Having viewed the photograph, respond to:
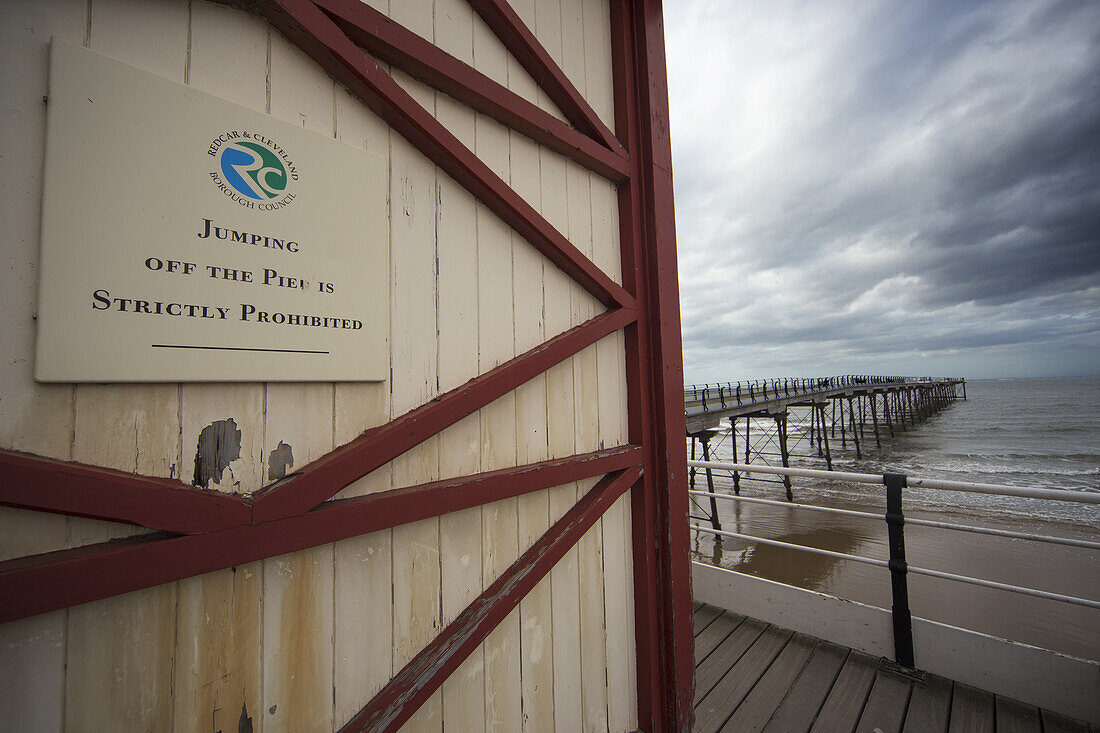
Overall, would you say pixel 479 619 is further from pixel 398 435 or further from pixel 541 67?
pixel 541 67

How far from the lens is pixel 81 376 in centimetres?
104

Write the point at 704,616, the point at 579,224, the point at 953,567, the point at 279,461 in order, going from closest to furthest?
the point at 279,461 → the point at 579,224 → the point at 704,616 → the point at 953,567

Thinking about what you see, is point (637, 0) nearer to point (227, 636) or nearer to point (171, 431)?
point (171, 431)

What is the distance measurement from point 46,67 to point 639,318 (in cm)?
226

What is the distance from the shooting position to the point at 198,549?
1.13 m

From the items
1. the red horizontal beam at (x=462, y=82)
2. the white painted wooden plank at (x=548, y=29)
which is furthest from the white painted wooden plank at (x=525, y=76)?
the red horizontal beam at (x=462, y=82)

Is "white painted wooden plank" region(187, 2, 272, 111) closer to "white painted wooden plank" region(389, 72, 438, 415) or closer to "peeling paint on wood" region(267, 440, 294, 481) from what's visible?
"white painted wooden plank" region(389, 72, 438, 415)

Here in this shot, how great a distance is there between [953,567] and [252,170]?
12.6 m

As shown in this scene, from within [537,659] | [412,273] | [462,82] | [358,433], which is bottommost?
[537,659]

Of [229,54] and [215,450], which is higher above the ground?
[229,54]

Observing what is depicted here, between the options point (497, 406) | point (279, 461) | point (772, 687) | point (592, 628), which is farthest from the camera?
point (772, 687)

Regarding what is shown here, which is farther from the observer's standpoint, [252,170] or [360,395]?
[360,395]

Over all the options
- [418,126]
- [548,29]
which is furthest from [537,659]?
[548,29]

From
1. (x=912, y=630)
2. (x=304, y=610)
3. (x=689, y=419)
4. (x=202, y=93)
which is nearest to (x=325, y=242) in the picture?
(x=202, y=93)
